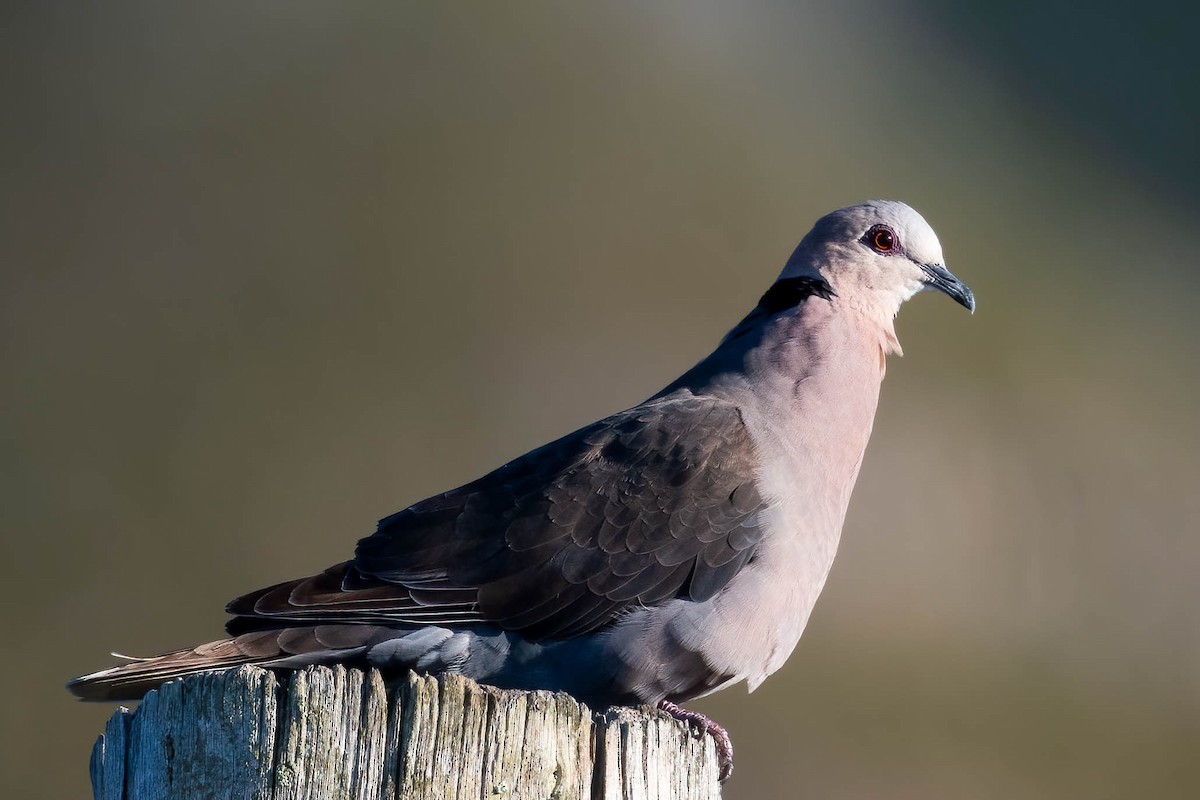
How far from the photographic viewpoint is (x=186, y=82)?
77.2 feet

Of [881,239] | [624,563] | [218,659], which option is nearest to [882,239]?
[881,239]

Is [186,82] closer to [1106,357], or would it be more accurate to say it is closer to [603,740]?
[1106,357]

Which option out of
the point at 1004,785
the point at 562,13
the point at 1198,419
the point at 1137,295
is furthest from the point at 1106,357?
the point at 562,13

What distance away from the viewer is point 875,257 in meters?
6.12

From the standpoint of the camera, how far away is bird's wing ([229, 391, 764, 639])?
4844 mm

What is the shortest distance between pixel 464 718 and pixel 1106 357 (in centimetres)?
2146

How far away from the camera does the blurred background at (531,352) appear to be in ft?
49.6

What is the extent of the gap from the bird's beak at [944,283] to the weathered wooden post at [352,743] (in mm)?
3540

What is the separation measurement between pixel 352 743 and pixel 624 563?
203 centimetres

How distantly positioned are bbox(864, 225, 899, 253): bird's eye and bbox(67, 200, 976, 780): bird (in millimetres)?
716

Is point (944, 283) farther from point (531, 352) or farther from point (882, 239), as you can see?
point (531, 352)

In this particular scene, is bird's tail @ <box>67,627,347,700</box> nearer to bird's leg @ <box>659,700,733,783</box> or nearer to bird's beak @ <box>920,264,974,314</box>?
bird's leg @ <box>659,700,733,783</box>

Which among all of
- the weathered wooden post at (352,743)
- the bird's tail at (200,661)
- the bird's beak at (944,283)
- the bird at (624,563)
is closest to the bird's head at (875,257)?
the bird's beak at (944,283)

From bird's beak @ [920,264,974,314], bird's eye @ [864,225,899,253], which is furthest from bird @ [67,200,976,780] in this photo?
bird's beak @ [920,264,974,314]
